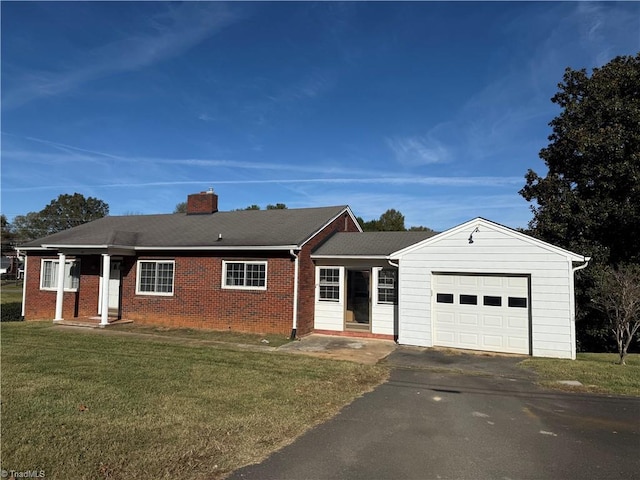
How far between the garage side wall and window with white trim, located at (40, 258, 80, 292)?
1377 centimetres

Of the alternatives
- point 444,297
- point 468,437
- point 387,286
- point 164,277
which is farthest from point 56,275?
point 468,437

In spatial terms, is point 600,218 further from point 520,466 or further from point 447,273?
point 520,466

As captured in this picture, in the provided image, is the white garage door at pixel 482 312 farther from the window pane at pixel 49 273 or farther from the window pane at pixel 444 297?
the window pane at pixel 49 273

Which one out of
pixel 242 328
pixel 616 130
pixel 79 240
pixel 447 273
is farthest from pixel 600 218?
pixel 79 240

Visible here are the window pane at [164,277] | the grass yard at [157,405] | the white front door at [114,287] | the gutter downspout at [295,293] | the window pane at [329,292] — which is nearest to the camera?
the grass yard at [157,405]

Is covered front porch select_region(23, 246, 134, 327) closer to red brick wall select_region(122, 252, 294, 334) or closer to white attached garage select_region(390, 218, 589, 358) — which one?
red brick wall select_region(122, 252, 294, 334)

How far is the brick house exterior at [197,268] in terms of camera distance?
564 inches

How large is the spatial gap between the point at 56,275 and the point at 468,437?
61.0ft

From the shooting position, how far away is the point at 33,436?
4.89 m

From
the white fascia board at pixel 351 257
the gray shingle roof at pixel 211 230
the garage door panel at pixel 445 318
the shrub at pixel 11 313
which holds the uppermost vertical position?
the gray shingle roof at pixel 211 230

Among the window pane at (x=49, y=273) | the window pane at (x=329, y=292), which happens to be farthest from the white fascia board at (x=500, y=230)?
the window pane at (x=49, y=273)

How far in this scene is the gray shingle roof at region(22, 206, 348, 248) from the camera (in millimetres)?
15203

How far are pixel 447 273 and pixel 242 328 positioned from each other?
6.96 meters

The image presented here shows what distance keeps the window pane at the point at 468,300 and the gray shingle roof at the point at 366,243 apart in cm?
283
